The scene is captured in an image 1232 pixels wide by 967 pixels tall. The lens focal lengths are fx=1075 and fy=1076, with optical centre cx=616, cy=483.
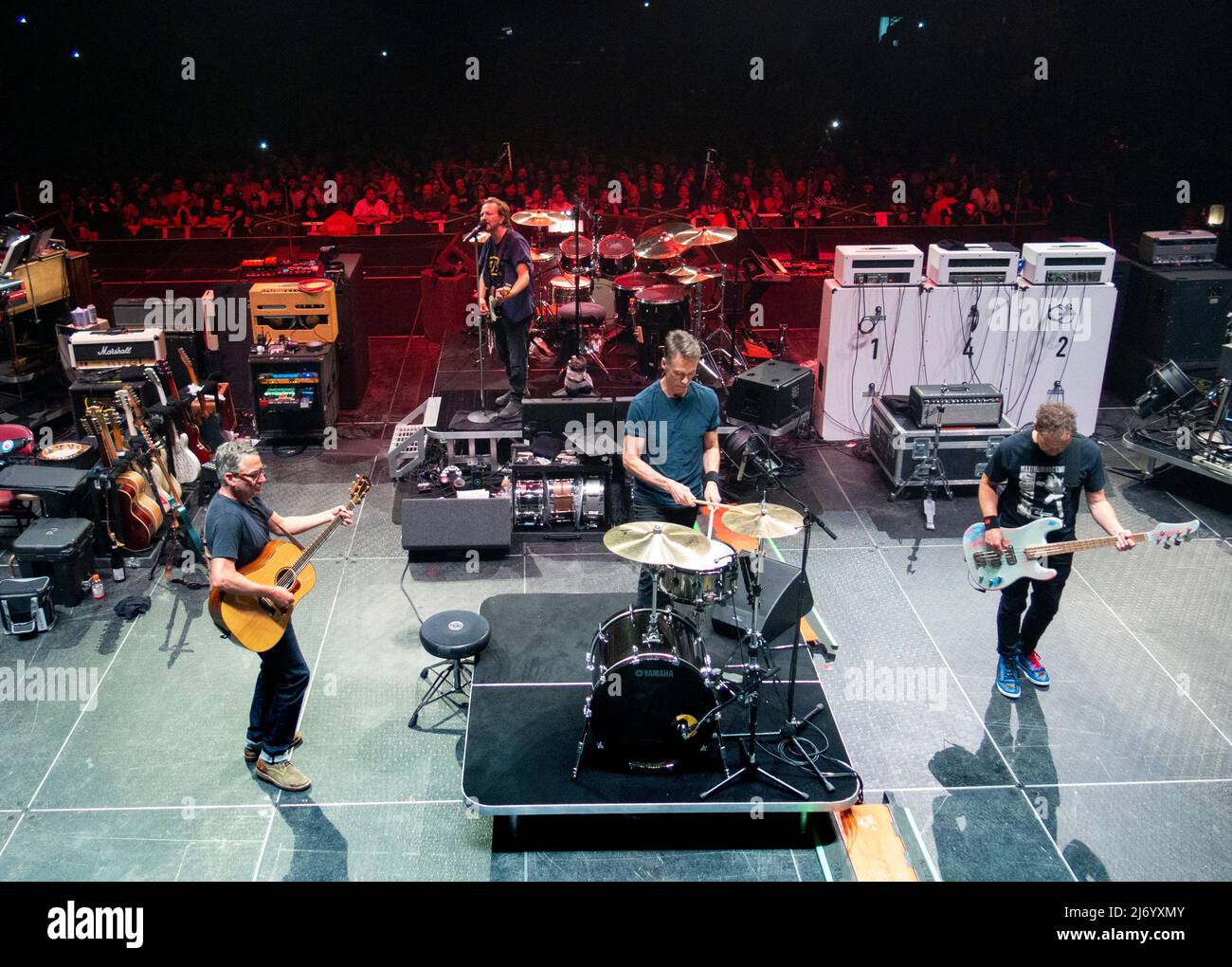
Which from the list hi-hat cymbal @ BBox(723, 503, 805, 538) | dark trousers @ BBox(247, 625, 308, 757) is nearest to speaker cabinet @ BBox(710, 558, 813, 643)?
hi-hat cymbal @ BBox(723, 503, 805, 538)

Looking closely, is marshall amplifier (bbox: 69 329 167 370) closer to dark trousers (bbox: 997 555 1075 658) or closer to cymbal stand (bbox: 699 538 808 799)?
cymbal stand (bbox: 699 538 808 799)

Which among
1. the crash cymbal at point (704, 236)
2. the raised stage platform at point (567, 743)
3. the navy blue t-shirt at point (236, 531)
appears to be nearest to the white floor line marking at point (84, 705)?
the navy blue t-shirt at point (236, 531)

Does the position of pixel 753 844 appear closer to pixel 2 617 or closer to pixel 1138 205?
pixel 2 617

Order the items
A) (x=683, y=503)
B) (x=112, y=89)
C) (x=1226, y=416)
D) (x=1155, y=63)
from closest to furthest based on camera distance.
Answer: (x=683, y=503) → (x=1226, y=416) → (x=1155, y=63) → (x=112, y=89)

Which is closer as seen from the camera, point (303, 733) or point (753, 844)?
point (753, 844)

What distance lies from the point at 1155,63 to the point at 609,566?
10.1 m

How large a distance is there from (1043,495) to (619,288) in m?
5.31

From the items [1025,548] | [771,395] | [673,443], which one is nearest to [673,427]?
[673,443]

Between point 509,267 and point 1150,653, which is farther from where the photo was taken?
point 509,267

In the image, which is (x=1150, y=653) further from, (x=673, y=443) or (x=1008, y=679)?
(x=673, y=443)

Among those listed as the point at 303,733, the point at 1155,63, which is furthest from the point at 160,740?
the point at 1155,63

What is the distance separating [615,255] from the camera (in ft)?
32.7

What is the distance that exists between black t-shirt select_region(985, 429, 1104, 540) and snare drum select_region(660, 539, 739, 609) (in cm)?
161

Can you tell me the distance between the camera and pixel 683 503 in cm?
543
